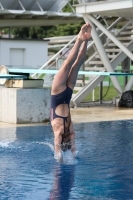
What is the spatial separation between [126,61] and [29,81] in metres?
9.03

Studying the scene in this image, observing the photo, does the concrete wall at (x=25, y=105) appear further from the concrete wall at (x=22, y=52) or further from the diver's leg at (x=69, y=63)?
the concrete wall at (x=22, y=52)

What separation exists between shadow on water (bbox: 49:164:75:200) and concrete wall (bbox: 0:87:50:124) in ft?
19.5

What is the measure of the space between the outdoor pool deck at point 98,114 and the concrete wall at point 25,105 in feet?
0.92

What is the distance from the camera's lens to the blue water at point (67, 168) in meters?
7.16

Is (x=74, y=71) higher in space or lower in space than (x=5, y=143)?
higher

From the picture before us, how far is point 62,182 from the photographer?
7777mm

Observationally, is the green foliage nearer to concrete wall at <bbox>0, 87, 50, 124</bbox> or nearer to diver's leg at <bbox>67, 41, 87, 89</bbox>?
concrete wall at <bbox>0, 87, 50, 124</bbox>

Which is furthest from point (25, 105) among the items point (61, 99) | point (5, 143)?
point (61, 99)

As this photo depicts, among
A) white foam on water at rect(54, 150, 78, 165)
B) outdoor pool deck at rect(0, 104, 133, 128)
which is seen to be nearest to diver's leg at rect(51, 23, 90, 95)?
white foam on water at rect(54, 150, 78, 165)

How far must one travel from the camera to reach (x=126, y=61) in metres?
23.0

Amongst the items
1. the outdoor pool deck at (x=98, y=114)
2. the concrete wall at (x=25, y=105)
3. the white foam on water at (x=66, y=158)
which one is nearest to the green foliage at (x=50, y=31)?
the outdoor pool deck at (x=98, y=114)

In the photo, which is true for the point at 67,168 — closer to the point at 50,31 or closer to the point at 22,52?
the point at 22,52

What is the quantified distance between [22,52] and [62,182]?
1014 inches

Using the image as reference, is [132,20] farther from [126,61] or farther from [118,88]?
[118,88]
